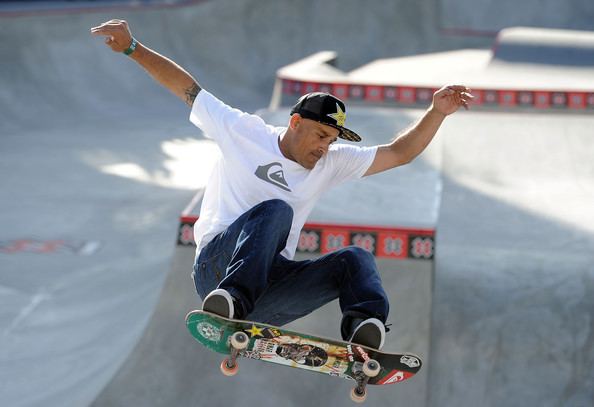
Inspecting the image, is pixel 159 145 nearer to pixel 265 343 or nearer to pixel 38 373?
pixel 38 373

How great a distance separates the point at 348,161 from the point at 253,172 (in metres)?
0.54

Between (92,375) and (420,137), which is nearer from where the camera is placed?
(420,137)

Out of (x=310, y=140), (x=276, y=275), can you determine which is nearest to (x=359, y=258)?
(x=276, y=275)

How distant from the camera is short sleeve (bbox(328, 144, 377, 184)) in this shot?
16.1 feet

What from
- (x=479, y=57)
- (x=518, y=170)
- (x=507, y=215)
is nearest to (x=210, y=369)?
(x=507, y=215)

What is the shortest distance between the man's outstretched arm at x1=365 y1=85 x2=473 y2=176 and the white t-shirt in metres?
0.09

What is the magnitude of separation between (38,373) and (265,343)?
4280mm

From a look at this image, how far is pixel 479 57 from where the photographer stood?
20.8 meters

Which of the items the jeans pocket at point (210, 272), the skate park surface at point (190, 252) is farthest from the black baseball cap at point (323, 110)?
the skate park surface at point (190, 252)

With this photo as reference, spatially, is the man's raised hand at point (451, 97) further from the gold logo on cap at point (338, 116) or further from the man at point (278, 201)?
the gold logo on cap at point (338, 116)

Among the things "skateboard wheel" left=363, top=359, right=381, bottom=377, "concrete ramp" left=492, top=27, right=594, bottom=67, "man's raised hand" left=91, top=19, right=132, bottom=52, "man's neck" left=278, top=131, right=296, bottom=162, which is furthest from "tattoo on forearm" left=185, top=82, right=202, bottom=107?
"concrete ramp" left=492, top=27, right=594, bottom=67

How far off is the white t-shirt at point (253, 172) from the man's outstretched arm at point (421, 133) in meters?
0.09

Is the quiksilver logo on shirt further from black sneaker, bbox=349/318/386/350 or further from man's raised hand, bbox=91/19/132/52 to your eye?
man's raised hand, bbox=91/19/132/52

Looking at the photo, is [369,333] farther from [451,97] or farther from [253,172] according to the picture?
[451,97]
